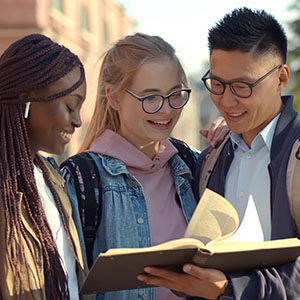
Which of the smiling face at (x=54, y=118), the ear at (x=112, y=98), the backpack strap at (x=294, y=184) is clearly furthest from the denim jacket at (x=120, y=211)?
the backpack strap at (x=294, y=184)

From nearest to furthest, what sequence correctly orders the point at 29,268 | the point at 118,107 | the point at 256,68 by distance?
the point at 29,268 → the point at 256,68 → the point at 118,107

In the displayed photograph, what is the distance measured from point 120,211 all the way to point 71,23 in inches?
665

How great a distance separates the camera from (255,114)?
3.02 metres

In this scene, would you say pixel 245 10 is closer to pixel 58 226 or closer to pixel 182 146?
pixel 182 146


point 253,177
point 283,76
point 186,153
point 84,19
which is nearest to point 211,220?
point 253,177

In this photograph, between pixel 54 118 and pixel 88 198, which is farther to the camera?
pixel 88 198

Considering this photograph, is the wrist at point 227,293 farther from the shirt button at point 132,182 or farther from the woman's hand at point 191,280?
the shirt button at point 132,182

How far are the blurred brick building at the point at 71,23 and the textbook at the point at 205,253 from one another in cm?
939

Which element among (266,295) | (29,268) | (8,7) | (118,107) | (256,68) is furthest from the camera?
(8,7)

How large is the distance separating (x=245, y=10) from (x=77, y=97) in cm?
106

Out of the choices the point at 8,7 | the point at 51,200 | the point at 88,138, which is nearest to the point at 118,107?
the point at 88,138

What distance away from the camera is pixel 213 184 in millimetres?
3184

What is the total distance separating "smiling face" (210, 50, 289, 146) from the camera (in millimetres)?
2994

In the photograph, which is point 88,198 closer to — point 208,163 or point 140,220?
point 140,220
